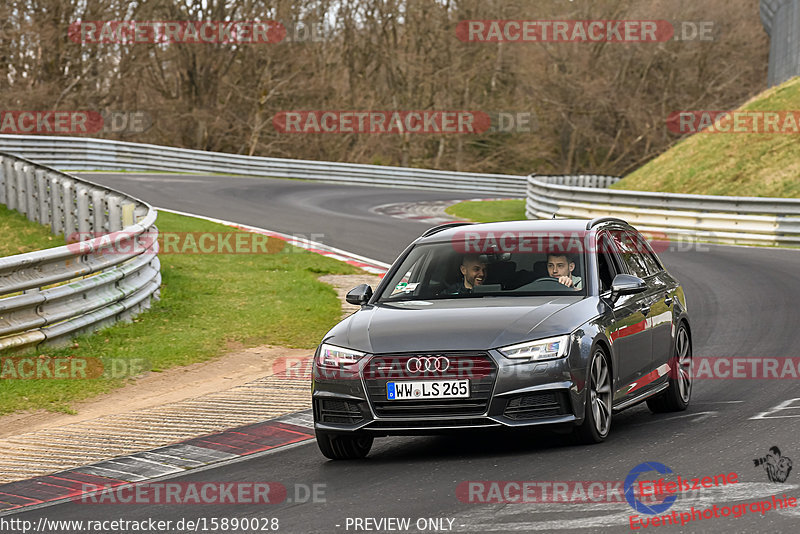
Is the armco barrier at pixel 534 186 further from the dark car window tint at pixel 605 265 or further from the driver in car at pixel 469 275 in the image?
the driver in car at pixel 469 275

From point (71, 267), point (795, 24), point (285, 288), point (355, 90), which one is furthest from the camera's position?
point (355, 90)

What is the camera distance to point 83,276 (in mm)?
12367

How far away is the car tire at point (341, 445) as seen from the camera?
775 centimetres

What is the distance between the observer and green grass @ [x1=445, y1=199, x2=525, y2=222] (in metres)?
31.5

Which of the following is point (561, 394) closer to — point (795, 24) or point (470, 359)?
point (470, 359)

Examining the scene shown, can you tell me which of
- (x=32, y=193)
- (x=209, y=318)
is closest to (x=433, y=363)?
(x=209, y=318)

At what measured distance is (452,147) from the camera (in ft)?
202

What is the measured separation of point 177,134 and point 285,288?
39080 millimetres

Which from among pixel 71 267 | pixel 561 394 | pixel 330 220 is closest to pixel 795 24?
pixel 330 220
